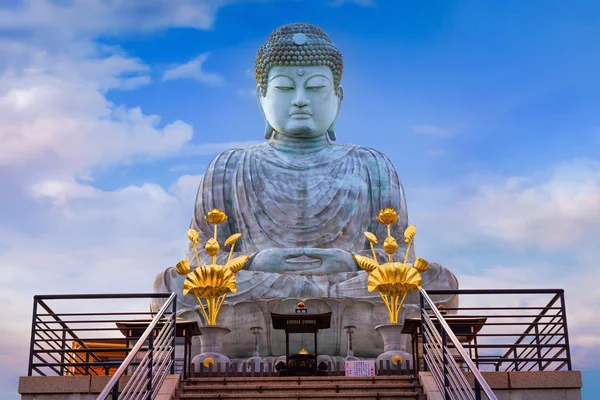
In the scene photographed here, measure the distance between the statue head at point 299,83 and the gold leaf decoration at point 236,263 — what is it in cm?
300

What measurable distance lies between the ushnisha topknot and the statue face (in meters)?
0.12

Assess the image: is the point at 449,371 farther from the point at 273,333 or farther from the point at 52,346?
the point at 273,333

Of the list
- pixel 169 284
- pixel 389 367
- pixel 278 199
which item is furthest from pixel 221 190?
pixel 389 367

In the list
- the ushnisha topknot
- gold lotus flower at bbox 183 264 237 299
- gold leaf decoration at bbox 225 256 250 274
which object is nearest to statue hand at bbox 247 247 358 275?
gold leaf decoration at bbox 225 256 250 274

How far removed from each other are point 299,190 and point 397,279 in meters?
4.02

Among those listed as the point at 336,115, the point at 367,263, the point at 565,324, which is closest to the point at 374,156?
the point at 336,115

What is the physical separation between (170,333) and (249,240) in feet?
19.4

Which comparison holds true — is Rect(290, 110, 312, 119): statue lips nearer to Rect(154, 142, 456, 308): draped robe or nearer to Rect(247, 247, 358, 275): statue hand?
Rect(154, 142, 456, 308): draped robe

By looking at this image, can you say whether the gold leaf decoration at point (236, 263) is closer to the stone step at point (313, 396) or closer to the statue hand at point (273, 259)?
the statue hand at point (273, 259)

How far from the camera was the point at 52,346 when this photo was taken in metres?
8.80

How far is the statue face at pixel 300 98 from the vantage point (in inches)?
592

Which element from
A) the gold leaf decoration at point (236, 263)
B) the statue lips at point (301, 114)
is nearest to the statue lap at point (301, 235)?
the gold leaf decoration at point (236, 263)

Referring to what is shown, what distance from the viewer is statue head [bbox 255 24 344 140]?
Answer: 15062 millimetres

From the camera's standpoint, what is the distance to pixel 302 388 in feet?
26.4
